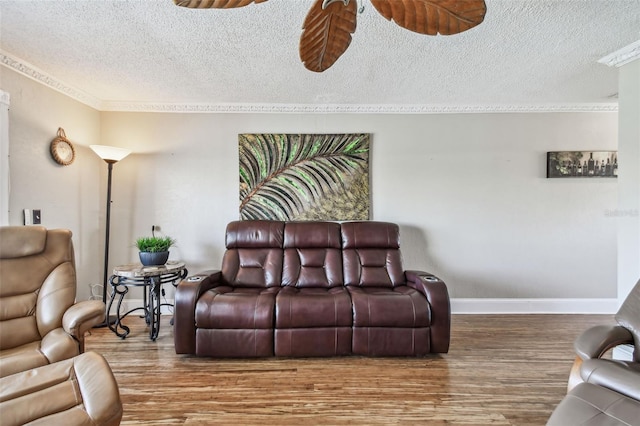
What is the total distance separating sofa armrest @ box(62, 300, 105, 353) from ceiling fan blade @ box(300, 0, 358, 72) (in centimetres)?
174

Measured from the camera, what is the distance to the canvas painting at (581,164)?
10.9 feet

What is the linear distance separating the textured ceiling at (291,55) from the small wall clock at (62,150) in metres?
0.51

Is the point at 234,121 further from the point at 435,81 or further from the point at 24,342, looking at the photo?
the point at 24,342

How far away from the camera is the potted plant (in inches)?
109

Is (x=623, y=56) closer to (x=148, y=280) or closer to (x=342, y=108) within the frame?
(x=342, y=108)

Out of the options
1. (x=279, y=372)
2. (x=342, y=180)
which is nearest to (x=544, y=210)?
(x=342, y=180)

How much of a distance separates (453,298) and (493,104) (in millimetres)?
2293

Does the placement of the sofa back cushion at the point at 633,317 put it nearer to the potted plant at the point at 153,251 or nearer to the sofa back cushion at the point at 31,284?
the sofa back cushion at the point at 31,284

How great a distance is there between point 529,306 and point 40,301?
4.42 meters

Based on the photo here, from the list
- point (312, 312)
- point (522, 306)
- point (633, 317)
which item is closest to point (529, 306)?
point (522, 306)

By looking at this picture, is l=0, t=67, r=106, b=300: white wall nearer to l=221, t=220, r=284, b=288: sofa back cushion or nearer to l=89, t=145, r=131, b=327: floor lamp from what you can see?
l=89, t=145, r=131, b=327: floor lamp

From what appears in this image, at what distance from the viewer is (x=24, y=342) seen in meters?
1.59

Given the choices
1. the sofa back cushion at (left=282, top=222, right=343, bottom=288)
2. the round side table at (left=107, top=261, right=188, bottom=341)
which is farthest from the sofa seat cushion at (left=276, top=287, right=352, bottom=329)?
the round side table at (left=107, top=261, right=188, bottom=341)

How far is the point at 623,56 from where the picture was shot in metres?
2.21
